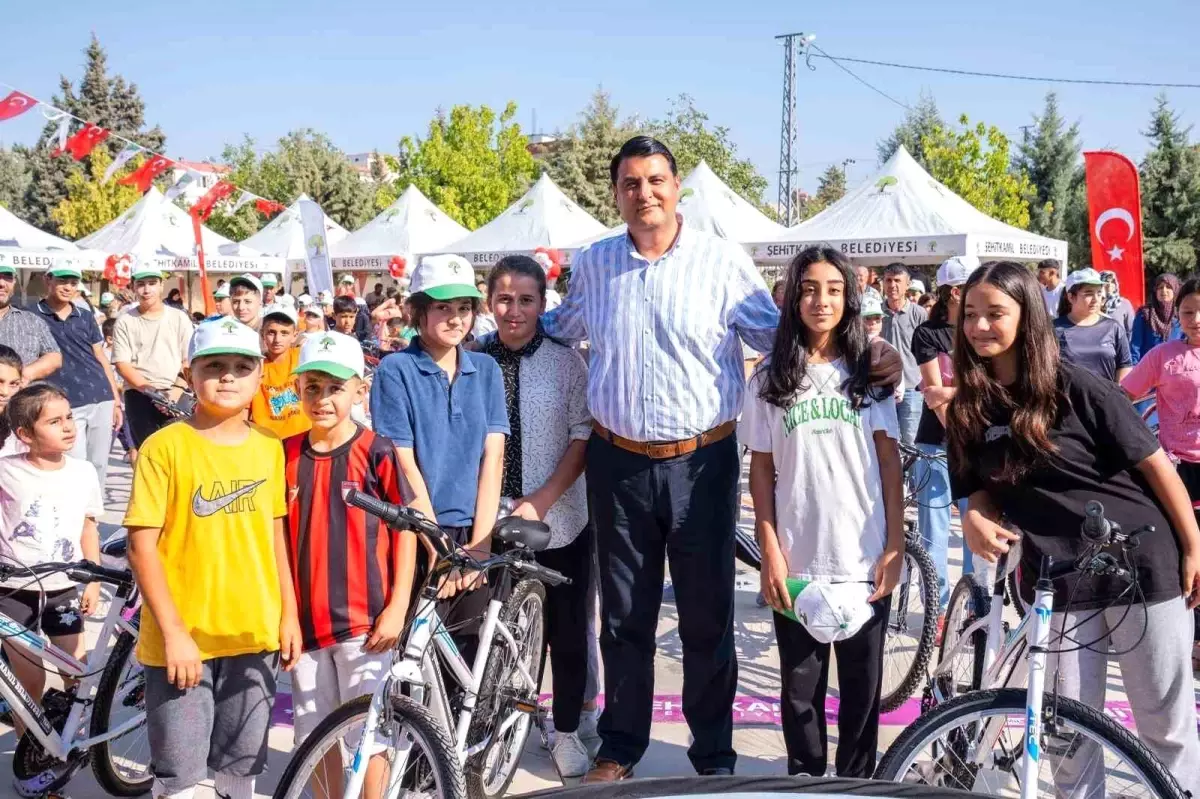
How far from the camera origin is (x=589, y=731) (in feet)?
13.1

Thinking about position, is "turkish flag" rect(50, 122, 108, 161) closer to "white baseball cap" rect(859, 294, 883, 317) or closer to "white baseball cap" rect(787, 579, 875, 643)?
"white baseball cap" rect(859, 294, 883, 317)

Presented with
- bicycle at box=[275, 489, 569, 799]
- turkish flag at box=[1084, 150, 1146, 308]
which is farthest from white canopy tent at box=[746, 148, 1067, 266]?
bicycle at box=[275, 489, 569, 799]

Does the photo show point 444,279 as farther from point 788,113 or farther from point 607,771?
point 788,113

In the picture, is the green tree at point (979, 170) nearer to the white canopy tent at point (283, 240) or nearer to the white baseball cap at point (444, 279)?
the white canopy tent at point (283, 240)

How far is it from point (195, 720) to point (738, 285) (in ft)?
6.81

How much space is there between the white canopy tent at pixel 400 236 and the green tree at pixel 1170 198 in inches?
778

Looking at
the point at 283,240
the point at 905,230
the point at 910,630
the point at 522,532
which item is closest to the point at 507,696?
the point at 522,532

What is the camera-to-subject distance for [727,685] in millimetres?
3412

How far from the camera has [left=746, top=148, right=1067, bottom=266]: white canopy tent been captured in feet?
46.4

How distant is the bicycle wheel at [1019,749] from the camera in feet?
7.93

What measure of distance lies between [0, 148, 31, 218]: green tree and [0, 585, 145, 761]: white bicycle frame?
201 feet

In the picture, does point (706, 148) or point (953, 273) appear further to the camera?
point (706, 148)

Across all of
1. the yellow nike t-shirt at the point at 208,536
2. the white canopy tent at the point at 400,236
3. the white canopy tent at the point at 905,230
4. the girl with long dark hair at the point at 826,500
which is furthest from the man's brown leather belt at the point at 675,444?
the white canopy tent at the point at 400,236

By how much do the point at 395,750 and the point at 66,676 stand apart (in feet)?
5.46
